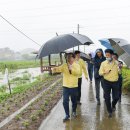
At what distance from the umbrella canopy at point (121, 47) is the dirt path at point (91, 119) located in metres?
1.45

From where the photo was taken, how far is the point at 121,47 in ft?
28.2

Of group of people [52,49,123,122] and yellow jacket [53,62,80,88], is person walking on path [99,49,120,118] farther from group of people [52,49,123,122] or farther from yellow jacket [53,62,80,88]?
yellow jacket [53,62,80,88]

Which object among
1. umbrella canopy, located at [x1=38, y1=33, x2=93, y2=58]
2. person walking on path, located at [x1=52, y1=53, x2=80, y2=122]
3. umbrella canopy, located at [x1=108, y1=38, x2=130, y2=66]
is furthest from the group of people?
umbrella canopy, located at [x1=38, y1=33, x2=93, y2=58]

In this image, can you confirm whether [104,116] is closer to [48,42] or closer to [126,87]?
[48,42]

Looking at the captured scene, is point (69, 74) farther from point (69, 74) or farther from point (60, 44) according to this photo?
point (60, 44)

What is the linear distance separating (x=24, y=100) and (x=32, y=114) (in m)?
3.46

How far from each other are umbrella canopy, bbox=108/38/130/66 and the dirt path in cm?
145

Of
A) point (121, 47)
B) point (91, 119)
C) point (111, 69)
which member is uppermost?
point (121, 47)

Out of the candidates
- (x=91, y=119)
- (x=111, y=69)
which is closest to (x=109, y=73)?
(x=111, y=69)

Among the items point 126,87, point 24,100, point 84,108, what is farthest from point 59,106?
point 126,87

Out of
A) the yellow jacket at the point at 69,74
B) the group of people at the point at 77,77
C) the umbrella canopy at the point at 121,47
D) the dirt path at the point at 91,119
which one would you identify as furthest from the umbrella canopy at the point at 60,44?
the dirt path at the point at 91,119

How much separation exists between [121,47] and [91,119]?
1.86 metres

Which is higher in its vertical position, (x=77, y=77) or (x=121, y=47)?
(x=121, y=47)

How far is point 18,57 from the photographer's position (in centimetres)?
17712
